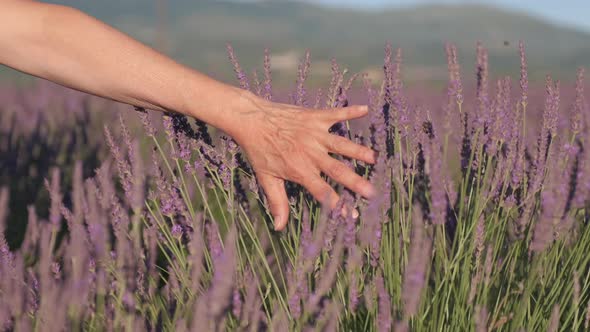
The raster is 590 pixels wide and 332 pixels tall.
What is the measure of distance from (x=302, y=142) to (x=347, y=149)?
0.10 meters

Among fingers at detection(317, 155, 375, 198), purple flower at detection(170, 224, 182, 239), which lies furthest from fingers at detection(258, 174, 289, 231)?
Answer: purple flower at detection(170, 224, 182, 239)

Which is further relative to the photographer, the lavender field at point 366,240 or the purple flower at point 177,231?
the purple flower at point 177,231

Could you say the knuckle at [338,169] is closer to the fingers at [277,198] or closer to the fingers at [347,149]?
the fingers at [347,149]

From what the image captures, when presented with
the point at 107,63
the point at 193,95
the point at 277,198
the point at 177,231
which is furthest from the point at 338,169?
the point at 107,63

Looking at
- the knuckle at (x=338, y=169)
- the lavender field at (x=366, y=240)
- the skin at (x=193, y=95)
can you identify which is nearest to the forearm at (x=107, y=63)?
the skin at (x=193, y=95)

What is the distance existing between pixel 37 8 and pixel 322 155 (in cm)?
77

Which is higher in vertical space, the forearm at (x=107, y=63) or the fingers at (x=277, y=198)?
the forearm at (x=107, y=63)

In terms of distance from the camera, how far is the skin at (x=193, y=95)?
153 cm

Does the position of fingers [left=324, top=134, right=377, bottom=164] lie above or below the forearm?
below

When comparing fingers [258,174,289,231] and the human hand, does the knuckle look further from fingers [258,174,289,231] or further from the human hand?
fingers [258,174,289,231]

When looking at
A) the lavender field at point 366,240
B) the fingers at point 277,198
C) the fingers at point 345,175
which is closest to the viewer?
the lavender field at point 366,240

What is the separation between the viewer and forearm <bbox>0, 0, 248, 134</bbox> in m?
1.55

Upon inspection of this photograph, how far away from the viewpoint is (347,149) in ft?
5.03

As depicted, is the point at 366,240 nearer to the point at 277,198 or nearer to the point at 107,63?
the point at 277,198
